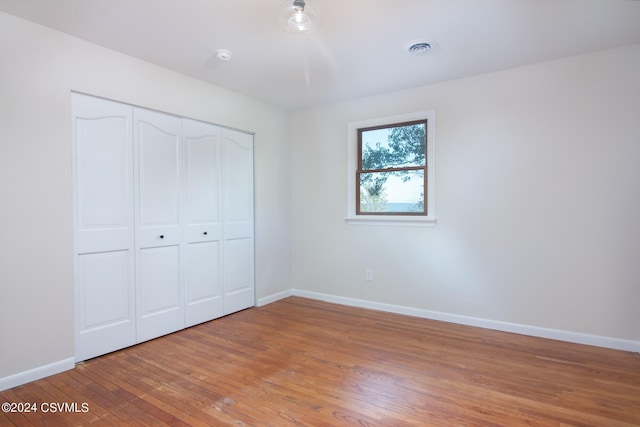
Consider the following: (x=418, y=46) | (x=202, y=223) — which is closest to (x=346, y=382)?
(x=202, y=223)

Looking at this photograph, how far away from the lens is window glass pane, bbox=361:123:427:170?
3.68 metres

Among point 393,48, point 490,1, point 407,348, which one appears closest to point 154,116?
point 393,48

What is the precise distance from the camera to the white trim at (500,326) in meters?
2.79

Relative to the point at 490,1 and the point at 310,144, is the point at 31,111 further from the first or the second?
the point at 490,1

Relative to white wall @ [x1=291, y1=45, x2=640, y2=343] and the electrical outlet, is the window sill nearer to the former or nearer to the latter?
white wall @ [x1=291, y1=45, x2=640, y2=343]

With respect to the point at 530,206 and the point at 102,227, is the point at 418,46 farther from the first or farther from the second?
the point at 102,227

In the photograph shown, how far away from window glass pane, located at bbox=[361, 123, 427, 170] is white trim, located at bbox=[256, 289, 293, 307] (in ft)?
6.55

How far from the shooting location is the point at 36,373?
7.55 ft

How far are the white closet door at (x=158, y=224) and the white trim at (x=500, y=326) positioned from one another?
1942 mm

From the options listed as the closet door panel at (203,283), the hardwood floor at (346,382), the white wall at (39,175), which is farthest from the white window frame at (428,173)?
the white wall at (39,175)

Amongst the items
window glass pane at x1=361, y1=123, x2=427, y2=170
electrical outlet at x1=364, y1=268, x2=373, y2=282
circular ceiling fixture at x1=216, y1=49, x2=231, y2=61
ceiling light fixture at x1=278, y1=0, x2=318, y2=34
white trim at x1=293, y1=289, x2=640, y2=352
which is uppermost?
circular ceiling fixture at x1=216, y1=49, x2=231, y2=61

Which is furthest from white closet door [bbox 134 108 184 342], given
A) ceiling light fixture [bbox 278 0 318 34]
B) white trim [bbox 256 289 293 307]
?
ceiling light fixture [bbox 278 0 318 34]

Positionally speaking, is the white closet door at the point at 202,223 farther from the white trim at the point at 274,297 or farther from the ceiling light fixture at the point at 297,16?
the ceiling light fixture at the point at 297,16

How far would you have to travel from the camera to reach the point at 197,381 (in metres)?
2.29
